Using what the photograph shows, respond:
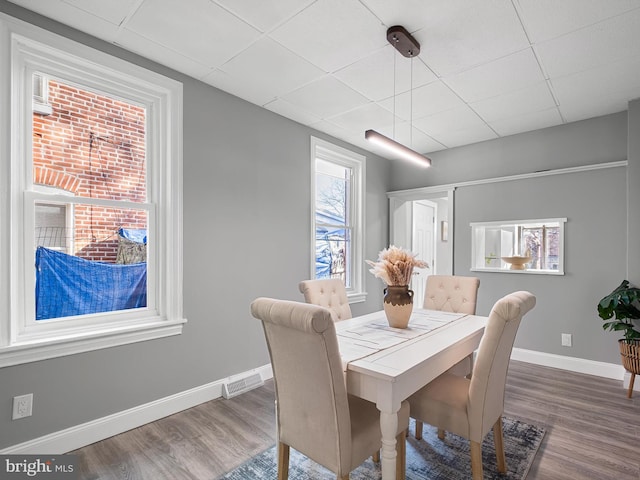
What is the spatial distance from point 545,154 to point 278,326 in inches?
149

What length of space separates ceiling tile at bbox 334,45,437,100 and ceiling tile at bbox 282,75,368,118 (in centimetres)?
9

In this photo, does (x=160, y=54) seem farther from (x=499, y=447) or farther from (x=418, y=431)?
(x=499, y=447)

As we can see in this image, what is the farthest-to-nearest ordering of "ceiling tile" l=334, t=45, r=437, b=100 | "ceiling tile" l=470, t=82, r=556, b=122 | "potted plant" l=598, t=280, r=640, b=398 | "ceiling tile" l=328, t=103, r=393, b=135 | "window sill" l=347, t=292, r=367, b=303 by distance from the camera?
"window sill" l=347, t=292, r=367, b=303 < "ceiling tile" l=328, t=103, r=393, b=135 < "ceiling tile" l=470, t=82, r=556, b=122 < "potted plant" l=598, t=280, r=640, b=398 < "ceiling tile" l=334, t=45, r=437, b=100

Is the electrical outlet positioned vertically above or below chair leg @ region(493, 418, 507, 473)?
above

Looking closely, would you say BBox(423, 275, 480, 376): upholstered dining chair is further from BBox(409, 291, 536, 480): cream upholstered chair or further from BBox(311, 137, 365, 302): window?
BBox(311, 137, 365, 302): window

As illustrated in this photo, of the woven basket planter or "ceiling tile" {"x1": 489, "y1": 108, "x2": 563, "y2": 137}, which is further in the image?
"ceiling tile" {"x1": 489, "y1": 108, "x2": 563, "y2": 137}

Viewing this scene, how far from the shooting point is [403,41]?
218 cm

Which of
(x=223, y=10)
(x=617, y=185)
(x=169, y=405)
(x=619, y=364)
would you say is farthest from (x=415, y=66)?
(x=619, y=364)

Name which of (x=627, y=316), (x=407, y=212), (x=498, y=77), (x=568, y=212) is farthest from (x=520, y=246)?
(x=498, y=77)

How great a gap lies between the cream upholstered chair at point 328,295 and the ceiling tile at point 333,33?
1653 millimetres

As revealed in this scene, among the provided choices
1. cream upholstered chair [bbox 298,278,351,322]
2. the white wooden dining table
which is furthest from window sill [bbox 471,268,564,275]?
cream upholstered chair [bbox 298,278,351,322]

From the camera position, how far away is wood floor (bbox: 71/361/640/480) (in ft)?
6.36

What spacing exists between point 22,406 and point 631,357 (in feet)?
14.4

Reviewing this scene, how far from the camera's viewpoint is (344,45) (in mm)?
2312
